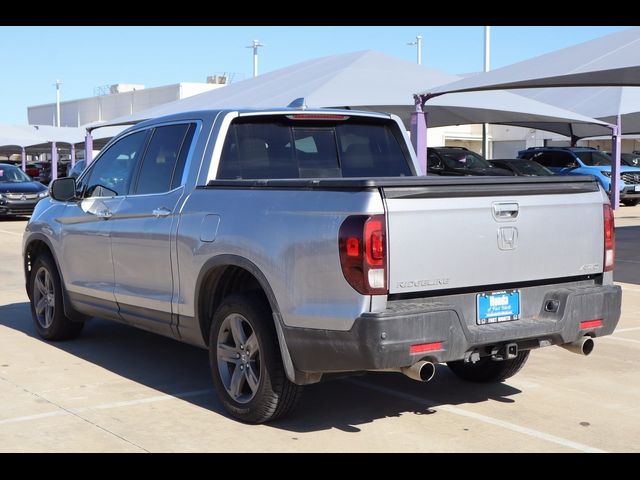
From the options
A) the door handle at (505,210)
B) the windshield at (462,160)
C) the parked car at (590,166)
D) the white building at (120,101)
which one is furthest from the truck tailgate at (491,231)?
the white building at (120,101)

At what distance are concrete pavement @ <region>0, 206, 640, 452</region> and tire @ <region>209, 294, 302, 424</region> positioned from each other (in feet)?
0.41

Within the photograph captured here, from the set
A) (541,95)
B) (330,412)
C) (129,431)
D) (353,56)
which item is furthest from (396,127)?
(541,95)

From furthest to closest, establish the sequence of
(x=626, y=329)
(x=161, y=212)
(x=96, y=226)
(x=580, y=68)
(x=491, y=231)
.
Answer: (x=580, y=68), (x=626, y=329), (x=96, y=226), (x=161, y=212), (x=491, y=231)

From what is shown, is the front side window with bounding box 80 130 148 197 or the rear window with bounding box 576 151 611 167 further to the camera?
the rear window with bounding box 576 151 611 167

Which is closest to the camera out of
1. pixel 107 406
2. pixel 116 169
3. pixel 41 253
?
pixel 107 406

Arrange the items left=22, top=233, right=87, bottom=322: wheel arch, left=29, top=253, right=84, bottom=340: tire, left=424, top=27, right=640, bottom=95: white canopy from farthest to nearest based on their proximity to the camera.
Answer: left=424, top=27, right=640, bottom=95: white canopy
left=29, top=253, right=84, bottom=340: tire
left=22, top=233, right=87, bottom=322: wheel arch

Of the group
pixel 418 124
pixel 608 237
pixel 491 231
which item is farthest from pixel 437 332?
pixel 418 124

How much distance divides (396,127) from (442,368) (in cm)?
186

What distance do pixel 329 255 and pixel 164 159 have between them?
2219 millimetres

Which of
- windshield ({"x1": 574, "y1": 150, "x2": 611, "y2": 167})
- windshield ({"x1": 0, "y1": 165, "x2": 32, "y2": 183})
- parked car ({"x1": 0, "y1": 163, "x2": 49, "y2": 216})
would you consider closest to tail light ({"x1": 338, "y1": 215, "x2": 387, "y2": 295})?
parked car ({"x1": 0, "y1": 163, "x2": 49, "y2": 216})

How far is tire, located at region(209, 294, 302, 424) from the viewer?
5.45 metres

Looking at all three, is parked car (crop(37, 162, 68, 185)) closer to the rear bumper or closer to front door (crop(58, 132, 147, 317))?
front door (crop(58, 132, 147, 317))

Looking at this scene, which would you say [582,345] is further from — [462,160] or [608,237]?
[462,160]

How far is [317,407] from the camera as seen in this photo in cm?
605
